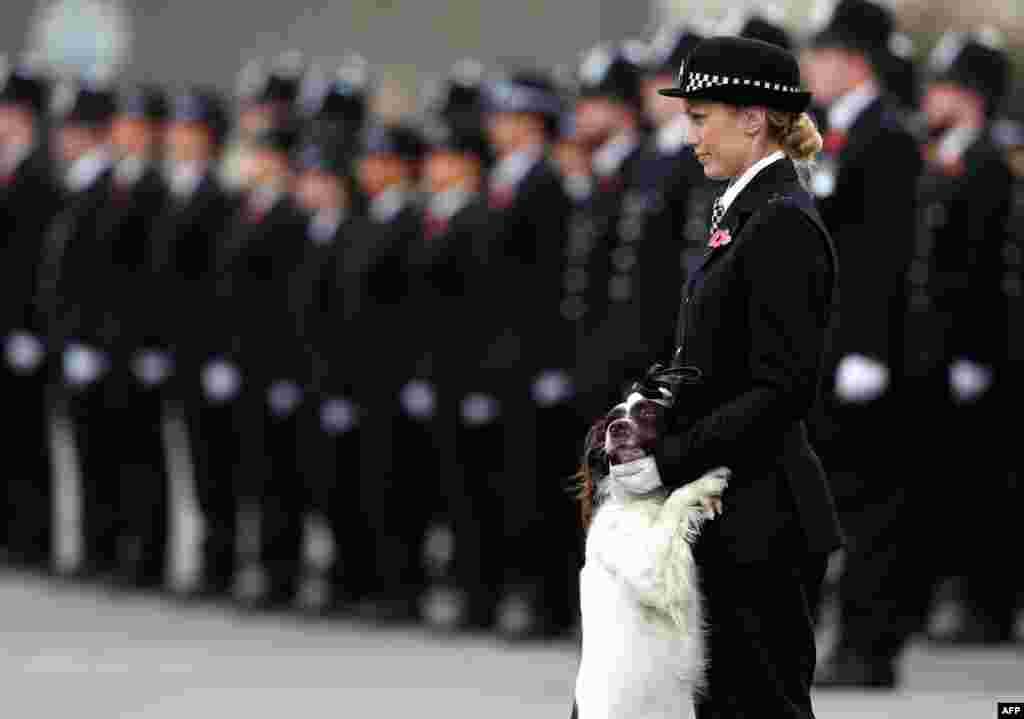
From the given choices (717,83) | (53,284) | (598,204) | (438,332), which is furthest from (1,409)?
(717,83)

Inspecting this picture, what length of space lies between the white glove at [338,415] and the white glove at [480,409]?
716 millimetres

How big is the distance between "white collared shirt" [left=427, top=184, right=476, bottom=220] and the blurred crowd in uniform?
0.7 inches

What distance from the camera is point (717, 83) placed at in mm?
5062

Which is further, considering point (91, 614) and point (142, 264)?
point (142, 264)

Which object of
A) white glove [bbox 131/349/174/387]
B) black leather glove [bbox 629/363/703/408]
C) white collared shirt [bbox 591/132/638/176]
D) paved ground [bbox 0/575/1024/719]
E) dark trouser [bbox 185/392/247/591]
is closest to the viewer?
black leather glove [bbox 629/363/703/408]

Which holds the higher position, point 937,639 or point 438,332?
point 438,332

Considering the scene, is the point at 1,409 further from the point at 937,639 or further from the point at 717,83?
the point at 717,83

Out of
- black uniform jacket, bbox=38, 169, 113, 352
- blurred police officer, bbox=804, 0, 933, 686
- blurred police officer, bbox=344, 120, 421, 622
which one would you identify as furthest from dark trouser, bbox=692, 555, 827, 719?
black uniform jacket, bbox=38, 169, 113, 352

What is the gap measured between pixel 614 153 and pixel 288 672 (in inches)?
90.2

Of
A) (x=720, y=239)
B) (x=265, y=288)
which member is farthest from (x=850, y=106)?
(x=265, y=288)

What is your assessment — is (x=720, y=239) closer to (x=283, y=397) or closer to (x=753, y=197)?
(x=753, y=197)

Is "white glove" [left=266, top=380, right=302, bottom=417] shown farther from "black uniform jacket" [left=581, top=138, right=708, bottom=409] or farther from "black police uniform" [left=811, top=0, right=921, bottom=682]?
"black police uniform" [left=811, top=0, right=921, bottom=682]

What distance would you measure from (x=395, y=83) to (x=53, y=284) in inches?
287

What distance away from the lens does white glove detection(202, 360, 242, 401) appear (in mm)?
11734
